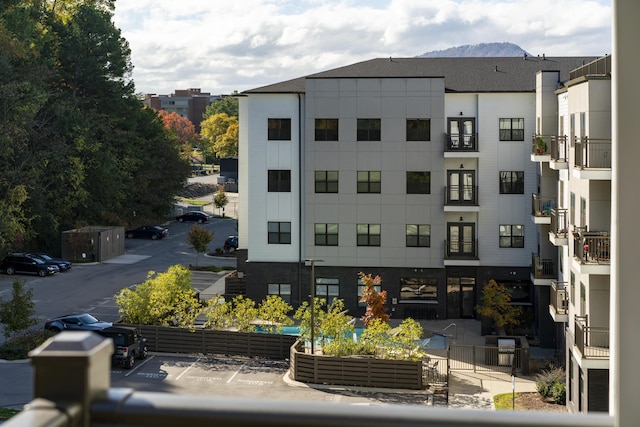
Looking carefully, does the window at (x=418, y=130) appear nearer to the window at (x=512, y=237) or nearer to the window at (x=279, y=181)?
the window at (x=512, y=237)

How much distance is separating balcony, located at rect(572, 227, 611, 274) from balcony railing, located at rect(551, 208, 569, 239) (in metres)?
6.33

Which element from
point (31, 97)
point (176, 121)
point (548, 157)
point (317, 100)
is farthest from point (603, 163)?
point (176, 121)

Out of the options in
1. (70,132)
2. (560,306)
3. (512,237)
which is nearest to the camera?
(560,306)

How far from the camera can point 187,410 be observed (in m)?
2.61

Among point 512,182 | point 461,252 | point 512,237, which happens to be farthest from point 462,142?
point 461,252

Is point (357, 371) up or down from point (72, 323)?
down

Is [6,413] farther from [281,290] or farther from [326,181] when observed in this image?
[326,181]

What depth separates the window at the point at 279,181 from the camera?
4066 centimetres

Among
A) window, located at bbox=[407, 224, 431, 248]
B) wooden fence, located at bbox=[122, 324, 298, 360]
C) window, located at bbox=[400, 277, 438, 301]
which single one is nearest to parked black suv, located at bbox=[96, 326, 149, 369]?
wooden fence, located at bbox=[122, 324, 298, 360]

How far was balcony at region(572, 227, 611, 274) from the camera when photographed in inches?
844

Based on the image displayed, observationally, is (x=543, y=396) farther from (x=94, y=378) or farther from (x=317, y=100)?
(x=94, y=378)

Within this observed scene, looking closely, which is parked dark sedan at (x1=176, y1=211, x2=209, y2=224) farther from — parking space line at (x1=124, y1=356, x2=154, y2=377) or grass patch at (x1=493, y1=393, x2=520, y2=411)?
grass patch at (x1=493, y1=393, x2=520, y2=411)

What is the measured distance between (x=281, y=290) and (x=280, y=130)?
282 inches

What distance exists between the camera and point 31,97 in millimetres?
51219
